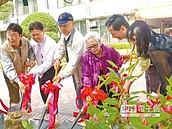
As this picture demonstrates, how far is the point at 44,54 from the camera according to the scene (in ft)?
10.5

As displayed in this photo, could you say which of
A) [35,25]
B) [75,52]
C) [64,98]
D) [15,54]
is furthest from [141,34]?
[64,98]

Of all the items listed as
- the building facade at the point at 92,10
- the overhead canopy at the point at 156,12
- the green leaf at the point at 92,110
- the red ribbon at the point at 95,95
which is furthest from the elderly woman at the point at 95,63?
the building facade at the point at 92,10

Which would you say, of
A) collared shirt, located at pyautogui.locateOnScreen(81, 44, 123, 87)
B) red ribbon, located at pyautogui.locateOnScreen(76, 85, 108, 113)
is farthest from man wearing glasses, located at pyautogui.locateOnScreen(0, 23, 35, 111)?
red ribbon, located at pyautogui.locateOnScreen(76, 85, 108, 113)

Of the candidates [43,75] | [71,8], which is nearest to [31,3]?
[71,8]

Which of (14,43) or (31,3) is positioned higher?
(31,3)

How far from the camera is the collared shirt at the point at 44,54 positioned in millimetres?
3088

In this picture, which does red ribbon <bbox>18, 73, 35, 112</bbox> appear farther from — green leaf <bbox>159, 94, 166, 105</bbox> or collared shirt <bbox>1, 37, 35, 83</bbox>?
green leaf <bbox>159, 94, 166, 105</bbox>

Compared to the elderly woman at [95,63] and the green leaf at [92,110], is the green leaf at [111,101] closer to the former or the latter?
the green leaf at [92,110]

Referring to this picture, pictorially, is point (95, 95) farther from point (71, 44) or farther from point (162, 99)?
point (71, 44)

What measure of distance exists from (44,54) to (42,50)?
0.05 metres

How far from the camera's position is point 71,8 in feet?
60.6

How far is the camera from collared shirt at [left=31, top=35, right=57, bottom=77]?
309cm

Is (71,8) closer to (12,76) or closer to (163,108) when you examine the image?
(12,76)

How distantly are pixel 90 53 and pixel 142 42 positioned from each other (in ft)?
2.46
